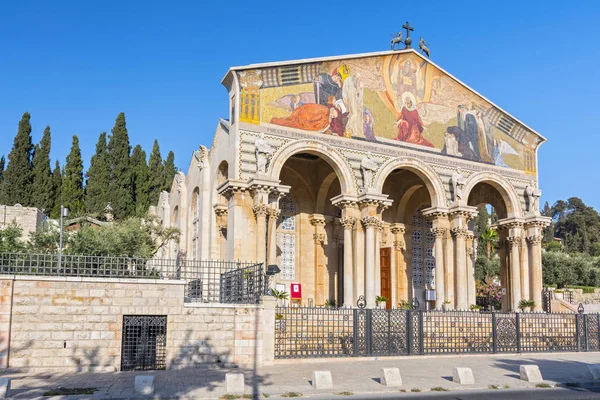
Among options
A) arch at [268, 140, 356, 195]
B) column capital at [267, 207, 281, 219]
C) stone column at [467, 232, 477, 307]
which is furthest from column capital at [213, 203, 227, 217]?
stone column at [467, 232, 477, 307]

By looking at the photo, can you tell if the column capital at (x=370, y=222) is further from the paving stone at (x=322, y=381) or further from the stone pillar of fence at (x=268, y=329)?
the paving stone at (x=322, y=381)

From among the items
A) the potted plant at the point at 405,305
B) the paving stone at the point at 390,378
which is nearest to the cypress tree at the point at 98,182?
the potted plant at the point at 405,305

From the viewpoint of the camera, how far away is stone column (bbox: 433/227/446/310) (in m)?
28.9

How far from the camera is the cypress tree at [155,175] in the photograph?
189 ft

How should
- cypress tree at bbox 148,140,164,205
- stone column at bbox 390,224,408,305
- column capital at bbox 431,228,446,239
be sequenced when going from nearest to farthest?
column capital at bbox 431,228,446,239 < stone column at bbox 390,224,408,305 < cypress tree at bbox 148,140,164,205

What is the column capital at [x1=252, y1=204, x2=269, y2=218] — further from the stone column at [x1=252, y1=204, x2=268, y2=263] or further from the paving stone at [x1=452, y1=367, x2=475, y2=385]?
the paving stone at [x1=452, y1=367, x2=475, y2=385]

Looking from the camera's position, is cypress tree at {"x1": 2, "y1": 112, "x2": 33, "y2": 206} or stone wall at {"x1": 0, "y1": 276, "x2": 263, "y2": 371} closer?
stone wall at {"x1": 0, "y1": 276, "x2": 263, "y2": 371}

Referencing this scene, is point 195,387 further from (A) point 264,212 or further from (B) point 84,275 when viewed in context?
(A) point 264,212

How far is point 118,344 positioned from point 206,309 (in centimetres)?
251

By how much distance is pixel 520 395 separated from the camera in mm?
13031

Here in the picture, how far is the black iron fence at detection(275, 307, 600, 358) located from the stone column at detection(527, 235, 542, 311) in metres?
6.01

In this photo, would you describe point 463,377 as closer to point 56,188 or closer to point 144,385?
point 144,385

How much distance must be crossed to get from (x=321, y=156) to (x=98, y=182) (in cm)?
3070

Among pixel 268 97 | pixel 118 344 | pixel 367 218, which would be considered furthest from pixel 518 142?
pixel 118 344
